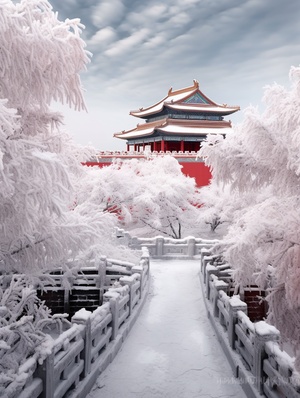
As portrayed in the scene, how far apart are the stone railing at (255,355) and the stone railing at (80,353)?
1.87 meters

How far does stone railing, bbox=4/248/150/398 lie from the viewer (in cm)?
360

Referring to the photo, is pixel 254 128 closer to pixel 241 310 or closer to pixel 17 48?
pixel 241 310

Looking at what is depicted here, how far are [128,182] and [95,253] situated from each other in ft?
29.2

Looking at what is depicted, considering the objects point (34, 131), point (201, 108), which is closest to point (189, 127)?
point (201, 108)

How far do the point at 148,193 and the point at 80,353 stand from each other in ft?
45.2

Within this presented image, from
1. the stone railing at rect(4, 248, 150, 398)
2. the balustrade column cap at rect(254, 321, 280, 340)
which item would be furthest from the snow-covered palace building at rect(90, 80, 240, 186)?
the balustrade column cap at rect(254, 321, 280, 340)

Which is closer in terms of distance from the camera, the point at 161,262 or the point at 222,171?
the point at 222,171

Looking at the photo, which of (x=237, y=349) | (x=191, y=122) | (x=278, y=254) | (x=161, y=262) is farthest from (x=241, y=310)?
(x=191, y=122)

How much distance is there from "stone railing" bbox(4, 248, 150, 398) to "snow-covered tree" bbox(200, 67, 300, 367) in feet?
7.62

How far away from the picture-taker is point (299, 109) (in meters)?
5.06

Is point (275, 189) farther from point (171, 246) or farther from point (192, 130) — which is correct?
point (192, 130)

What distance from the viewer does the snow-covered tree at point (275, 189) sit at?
14.1 feet

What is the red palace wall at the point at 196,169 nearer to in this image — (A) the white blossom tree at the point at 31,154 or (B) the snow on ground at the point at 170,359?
(B) the snow on ground at the point at 170,359

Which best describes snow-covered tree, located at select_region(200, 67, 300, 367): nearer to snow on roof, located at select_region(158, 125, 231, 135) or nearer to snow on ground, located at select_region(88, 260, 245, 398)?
snow on ground, located at select_region(88, 260, 245, 398)
